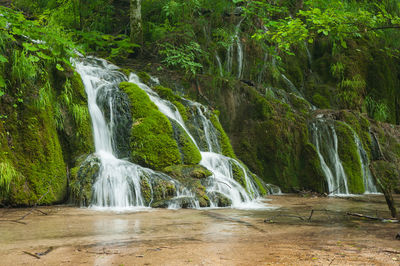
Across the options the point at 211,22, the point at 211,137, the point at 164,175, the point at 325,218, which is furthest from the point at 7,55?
the point at 211,22

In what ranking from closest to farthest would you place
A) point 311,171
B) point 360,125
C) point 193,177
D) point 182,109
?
point 193,177, point 182,109, point 311,171, point 360,125

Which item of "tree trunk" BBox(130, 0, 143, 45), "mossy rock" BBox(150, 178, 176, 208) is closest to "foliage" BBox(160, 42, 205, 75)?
"tree trunk" BBox(130, 0, 143, 45)

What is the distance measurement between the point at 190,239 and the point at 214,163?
170 inches

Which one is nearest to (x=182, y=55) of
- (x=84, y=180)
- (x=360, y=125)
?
(x=84, y=180)

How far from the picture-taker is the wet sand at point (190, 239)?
8.31ft

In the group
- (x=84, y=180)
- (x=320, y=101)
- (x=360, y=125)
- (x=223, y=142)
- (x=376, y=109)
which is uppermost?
(x=320, y=101)

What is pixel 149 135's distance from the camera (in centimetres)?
720

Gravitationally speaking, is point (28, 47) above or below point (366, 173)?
above

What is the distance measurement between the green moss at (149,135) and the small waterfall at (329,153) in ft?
16.3

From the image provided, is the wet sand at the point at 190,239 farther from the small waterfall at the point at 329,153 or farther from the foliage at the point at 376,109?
the foliage at the point at 376,109

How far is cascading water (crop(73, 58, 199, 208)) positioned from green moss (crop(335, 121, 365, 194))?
240 inches

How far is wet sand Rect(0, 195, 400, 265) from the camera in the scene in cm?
253

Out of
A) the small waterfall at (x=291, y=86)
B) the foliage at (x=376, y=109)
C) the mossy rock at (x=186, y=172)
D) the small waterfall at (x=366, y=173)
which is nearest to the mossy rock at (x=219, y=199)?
the mossy rock at (x=186, y=172)

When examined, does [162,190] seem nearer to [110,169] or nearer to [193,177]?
[193,177]
